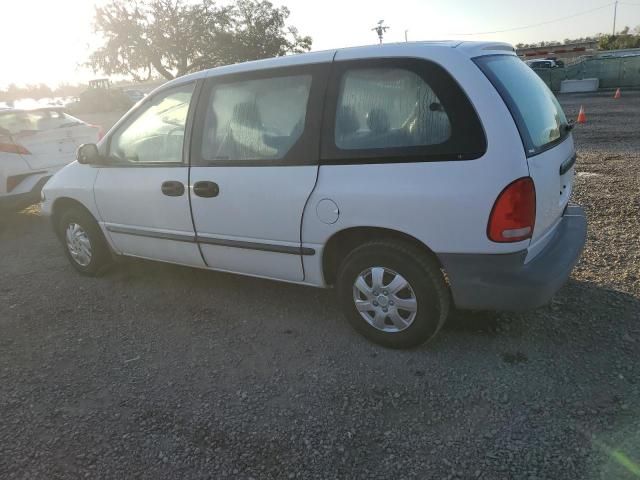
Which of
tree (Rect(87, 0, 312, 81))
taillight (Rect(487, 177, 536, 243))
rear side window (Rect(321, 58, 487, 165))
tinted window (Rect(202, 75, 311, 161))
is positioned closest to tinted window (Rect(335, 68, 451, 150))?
rear side window (Rect(321, 58, 487, 165))

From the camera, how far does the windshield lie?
8.79 feet

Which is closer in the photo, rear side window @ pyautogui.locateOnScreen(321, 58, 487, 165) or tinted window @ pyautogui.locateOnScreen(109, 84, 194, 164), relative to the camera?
rear side window @ pyautogui.locateOnScreen(321, 58, 487, 165)

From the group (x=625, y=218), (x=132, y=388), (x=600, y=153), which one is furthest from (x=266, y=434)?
(x=600, y=153)

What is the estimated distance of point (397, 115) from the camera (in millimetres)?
2867

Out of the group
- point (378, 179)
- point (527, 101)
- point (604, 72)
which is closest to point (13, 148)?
point (378, 179)

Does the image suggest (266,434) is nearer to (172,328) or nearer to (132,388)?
(132,388)

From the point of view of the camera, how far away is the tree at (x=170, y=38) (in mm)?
34844

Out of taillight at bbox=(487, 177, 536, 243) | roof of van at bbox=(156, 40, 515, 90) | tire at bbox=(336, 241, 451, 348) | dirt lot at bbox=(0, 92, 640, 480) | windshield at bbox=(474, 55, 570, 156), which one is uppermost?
Result: roof of van at bbox=(156, 40, 515, 90)

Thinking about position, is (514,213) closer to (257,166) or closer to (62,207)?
(257,166)

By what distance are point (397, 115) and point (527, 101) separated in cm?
75

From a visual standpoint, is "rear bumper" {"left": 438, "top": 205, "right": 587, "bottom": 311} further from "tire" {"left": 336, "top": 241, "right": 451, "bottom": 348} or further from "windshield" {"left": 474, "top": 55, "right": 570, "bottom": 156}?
"windshield" {"left": 474, "top": 55, "right": 570, "bottom": 156}

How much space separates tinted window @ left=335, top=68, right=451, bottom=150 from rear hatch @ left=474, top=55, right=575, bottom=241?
349 mm

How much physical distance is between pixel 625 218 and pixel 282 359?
395 centimetres

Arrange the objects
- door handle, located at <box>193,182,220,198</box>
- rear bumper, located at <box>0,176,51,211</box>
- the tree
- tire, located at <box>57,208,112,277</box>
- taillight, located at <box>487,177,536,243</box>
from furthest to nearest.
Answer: the tree → rear bumper, located at <box>0,176,51,211</box> → tire, located at <box>57,208,112,277</box> → door handle, located at <box>193,182,220,198</box> → taillight, located at <box>487,177,536,243</box>
